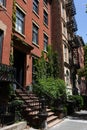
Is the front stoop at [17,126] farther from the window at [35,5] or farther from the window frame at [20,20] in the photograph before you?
the window at [35,5]

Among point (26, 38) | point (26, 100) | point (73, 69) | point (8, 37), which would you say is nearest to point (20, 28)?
point (26, 38)

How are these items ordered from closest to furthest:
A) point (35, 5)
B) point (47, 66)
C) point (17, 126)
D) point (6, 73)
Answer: point (17, 126) → point (6, 73) → point (47, 66) → point (35, 5)

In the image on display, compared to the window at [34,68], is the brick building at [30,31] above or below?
above

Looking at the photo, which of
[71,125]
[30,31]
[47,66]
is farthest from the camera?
[47,66]

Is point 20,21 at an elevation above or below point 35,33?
above

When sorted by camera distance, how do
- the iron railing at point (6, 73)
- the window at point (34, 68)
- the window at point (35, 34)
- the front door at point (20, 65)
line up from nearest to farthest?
1. the iron railing at point (6, 73)
2. the front door at point (20, 65)
3. the window at point (34, 68)
4. the window at point (35, 34)

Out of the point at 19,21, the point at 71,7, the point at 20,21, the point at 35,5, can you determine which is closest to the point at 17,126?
the point at 19,21

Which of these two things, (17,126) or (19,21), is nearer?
(17,126)

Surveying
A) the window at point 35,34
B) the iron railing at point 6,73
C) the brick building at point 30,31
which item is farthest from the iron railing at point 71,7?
the iron railing at point 6,73

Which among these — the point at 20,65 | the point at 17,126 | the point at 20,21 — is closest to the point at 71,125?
the point at 17,126

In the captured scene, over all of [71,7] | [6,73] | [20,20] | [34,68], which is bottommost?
[6,73]

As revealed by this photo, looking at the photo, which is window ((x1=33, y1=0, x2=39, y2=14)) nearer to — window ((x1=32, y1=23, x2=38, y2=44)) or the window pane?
window ((x1=32, y1=23, x2=38, y2=44))

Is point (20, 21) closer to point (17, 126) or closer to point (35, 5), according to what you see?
point (35, 5)

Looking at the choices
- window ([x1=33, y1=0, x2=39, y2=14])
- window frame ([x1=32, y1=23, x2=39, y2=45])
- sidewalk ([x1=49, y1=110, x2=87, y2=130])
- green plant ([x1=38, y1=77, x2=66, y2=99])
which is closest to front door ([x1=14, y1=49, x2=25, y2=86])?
green plant ([x1=38, y1=77, x2=66, y2=99])
